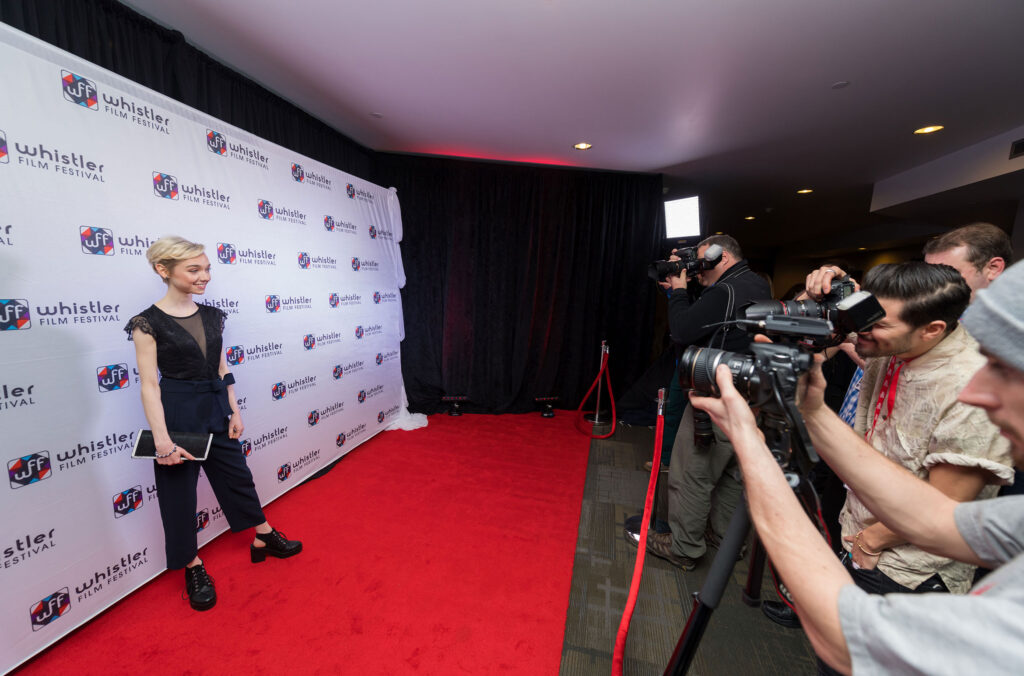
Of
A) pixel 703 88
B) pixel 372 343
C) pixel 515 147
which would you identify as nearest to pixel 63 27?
pixel 372 343

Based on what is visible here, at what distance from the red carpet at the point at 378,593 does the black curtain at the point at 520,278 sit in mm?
1633

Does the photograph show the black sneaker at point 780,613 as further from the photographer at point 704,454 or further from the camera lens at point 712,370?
the camera lens at point 712,370

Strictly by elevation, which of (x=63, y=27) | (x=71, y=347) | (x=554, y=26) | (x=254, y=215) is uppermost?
(x=554, y=26)

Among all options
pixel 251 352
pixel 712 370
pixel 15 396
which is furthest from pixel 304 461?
pixel 712 370

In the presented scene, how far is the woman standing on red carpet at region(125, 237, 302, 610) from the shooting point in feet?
5.16

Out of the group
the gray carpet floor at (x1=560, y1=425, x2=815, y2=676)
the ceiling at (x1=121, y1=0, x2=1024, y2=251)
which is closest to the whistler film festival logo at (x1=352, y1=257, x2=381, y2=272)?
the ceiling at (x1=121, y1=0, x2=1024, y2=251)

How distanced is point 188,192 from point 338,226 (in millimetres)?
1154

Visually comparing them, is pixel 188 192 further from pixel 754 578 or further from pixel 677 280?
pixel 754 578

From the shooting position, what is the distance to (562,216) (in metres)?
4.34

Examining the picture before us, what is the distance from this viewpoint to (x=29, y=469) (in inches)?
55.1

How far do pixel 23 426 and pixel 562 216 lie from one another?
4099mm

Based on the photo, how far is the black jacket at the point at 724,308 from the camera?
70.7 inches

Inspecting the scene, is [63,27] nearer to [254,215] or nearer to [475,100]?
[254,215]

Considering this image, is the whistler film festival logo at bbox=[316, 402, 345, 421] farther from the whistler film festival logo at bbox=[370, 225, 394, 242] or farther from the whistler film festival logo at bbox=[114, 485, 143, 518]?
the whistler film festival logo at bbox=[370, 225, 394, 242]
